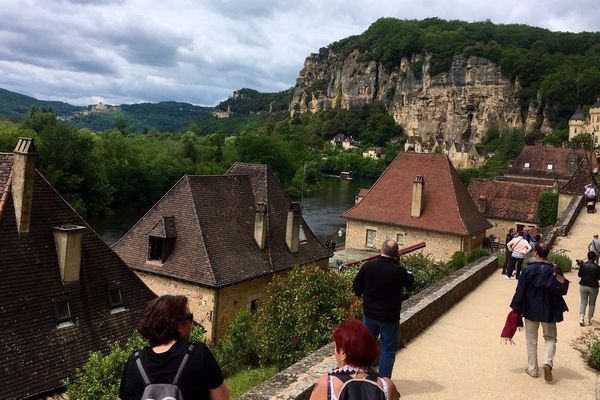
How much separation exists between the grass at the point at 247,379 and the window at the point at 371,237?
68.1 feet

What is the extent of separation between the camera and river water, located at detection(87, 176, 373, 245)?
4928cm

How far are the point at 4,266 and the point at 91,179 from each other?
50109 millimetres

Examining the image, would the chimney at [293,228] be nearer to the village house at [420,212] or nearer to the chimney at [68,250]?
the chimney at [68,250]

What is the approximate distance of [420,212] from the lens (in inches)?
1131

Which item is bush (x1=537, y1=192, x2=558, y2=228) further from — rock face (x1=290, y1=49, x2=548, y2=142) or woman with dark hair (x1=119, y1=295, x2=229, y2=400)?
rock face (x1=290, y1=49, x2=548, y2=142)

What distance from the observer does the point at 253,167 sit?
22438 mm

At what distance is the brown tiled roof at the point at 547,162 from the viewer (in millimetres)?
48938

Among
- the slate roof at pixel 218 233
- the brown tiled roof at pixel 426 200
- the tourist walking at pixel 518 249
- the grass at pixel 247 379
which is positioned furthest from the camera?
the brown tiled roof at pixel 426 200

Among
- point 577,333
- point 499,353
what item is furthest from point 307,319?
point 577,333

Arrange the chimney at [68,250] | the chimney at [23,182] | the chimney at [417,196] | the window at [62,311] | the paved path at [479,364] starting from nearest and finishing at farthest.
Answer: the paved path at [479,364]
the window at [62,311]
the chimney at [23,182]
the chimney at [68,250]
the chimney at [417,196]

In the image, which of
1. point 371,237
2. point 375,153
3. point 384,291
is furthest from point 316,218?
point 375,153

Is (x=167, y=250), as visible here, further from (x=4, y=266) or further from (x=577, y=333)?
(x=577, y=333)

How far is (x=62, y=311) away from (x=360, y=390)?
35.5 feet

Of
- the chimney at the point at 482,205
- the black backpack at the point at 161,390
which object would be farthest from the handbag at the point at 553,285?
the chimney at the point at 482,205
